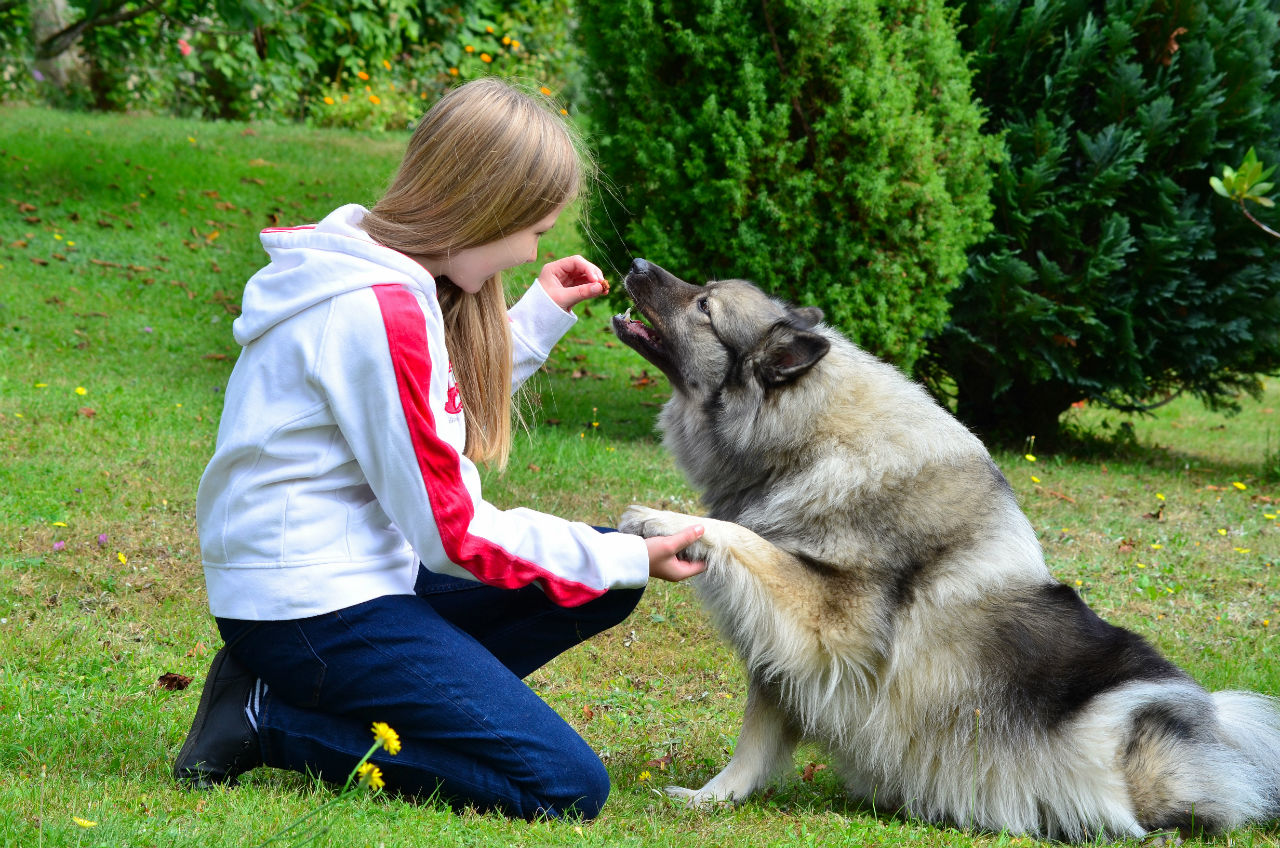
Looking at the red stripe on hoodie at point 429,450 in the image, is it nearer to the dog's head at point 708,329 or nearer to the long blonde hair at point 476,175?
the long blonde hair at point 476,175

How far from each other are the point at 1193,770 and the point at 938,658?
0.74m

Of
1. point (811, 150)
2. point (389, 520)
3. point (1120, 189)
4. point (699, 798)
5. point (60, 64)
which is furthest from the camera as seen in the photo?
point (60, 64)

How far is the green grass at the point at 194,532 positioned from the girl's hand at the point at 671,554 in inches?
27.0

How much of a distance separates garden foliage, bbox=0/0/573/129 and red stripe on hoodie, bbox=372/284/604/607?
12.5m

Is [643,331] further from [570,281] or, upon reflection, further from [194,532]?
[194,532]

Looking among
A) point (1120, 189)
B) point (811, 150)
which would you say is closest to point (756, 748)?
point (811, 150)

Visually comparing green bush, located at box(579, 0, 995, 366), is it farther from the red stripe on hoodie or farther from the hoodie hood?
the red stripe on hoodie

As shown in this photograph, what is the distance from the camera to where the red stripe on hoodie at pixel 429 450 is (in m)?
2.49

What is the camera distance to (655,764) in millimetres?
3504

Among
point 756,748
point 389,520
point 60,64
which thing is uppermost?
point 60,64

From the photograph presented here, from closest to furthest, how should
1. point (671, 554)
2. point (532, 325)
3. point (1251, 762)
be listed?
point (671, 554), point (1251, 762), point (532, 325)

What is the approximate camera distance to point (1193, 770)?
2949mm

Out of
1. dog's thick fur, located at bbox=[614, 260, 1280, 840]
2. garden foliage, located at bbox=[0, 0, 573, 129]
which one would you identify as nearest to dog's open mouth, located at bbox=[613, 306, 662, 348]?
dog's thick fur, located at bbox=[614, 260, 1280, 840]

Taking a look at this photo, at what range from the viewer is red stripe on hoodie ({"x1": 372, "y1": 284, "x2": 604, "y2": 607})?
2494mm
